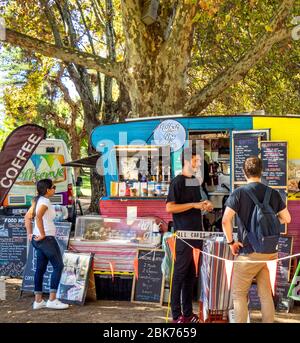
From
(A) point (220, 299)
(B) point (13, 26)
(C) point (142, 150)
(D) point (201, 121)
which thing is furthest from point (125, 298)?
(B) point (13, 26)

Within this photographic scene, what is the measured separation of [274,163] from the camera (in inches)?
287

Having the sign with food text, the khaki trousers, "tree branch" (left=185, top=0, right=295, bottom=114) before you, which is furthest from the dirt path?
"tree branch" (left=185, top=0, right=295, bottom=114)

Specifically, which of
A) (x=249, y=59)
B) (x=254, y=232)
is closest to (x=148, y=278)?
(x=254, y=232)

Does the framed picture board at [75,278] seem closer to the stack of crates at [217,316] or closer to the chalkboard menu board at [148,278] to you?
→ the chalkboard menu board at [148,278]

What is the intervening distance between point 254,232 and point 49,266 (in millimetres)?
3839

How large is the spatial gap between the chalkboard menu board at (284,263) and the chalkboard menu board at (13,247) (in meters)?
4.02

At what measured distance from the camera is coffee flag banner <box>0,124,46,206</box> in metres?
7.09

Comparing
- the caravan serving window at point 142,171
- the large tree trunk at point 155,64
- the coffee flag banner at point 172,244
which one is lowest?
the coffee flag banner at point 172,244

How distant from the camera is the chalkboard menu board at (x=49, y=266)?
7238 mm

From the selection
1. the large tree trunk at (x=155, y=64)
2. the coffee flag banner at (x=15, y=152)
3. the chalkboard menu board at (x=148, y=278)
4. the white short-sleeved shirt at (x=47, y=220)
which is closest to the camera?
the white short-sleeved shirt at (x=47, y=220)

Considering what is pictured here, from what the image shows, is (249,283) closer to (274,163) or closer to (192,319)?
(192,319)

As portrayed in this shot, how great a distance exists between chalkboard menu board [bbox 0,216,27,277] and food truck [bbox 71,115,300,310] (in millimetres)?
1136

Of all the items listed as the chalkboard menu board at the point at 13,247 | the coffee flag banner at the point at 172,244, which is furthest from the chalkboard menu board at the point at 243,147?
the chalkboard menu board at the point at 13,247

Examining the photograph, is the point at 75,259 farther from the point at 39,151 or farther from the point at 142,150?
the point at 39,151
